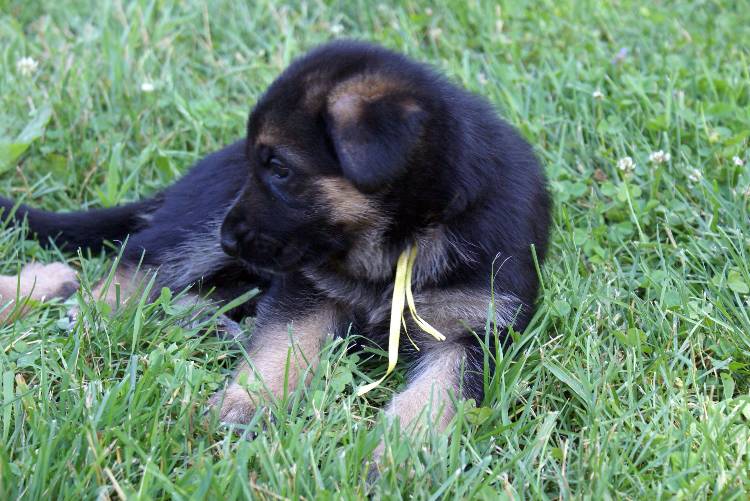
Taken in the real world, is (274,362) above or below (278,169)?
below

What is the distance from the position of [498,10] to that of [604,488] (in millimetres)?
3419

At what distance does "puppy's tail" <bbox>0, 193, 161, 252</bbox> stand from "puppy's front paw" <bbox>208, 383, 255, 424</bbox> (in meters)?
1.13

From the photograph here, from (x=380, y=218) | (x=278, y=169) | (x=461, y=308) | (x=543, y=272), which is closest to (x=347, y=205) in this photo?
(x=380, y=218)

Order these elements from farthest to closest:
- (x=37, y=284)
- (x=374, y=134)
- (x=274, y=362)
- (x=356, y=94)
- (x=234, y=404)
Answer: (x=37, y=284) → (x=274, y=362) → (x=234, y=404) → (x=356, y=94) → (x=374, y=134)

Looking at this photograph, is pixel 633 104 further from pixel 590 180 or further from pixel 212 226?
pixel 212 226

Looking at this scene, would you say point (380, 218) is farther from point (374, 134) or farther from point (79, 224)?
point (79, 224)

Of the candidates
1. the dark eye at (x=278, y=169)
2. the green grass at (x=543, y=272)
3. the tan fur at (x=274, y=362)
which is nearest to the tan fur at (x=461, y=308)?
the green grass at (x=543, y=272)

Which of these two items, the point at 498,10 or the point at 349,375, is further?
the point at 498,10

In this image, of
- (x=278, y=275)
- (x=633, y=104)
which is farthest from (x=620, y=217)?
(x=278, y=275)

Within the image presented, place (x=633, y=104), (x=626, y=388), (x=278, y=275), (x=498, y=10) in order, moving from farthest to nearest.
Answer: (x=498, y=10) → (x=633, y=104) → (x=278, y=275) → (x=626, y=388)

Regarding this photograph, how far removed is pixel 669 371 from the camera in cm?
287

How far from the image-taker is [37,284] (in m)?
3.47

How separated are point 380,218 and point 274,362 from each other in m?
0.59

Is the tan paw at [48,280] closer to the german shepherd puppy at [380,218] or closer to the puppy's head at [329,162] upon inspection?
the german shepherd puppy at [380,218]
